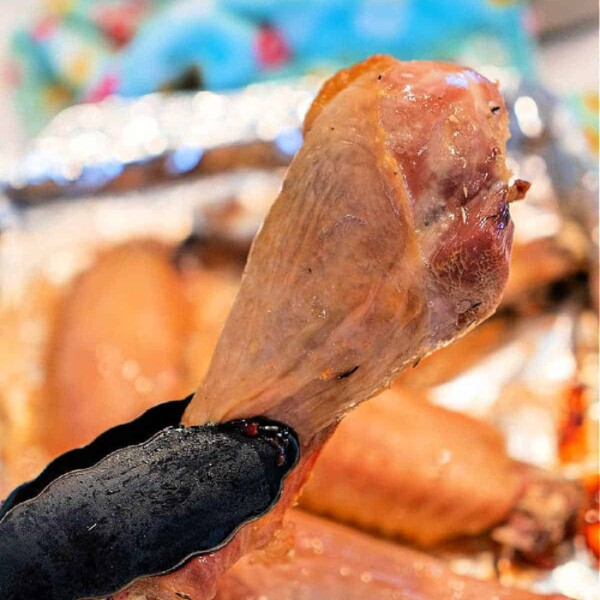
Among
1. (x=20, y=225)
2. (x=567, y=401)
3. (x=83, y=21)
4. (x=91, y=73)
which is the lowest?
(x=567, y=401)

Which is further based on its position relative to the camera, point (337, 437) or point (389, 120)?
point (337, 437)

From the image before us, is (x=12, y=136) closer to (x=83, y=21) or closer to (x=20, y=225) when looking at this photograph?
(x=83, y=21)

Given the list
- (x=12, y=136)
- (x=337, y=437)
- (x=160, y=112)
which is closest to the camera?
(x=337, y=437)

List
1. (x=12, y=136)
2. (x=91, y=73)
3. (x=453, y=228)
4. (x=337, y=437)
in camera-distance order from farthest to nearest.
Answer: (x=12, y=136) → (x=91, y=73) → (x=337, y=437) → (x=453, y=228)

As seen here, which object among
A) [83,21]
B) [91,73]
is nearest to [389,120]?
[91,73]

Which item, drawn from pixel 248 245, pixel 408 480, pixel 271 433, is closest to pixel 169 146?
pixel 248 245

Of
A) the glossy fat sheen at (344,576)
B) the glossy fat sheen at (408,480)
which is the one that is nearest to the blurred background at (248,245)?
the glossy fat sheen at (408,480)

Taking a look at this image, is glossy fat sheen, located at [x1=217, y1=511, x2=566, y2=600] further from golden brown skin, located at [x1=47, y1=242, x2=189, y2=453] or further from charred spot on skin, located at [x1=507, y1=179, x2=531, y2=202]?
charred spot on skin, located at [x1=507, y1=179, x2=531, y2=202]

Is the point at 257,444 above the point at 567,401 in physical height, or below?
above

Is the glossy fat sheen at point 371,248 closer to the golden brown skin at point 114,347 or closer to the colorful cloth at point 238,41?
the golden brown skin at point 114,347
